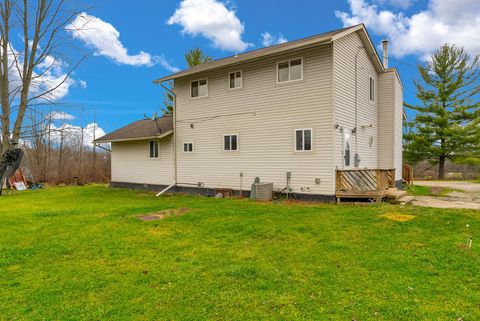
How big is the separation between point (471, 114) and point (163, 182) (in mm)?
25099

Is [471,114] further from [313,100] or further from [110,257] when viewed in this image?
[110,257]

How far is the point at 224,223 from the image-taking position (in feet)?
24.9

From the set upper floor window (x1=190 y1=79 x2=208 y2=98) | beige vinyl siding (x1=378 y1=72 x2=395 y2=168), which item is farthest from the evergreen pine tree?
upper floor window (x1=190 y1=79 x2=208 y2=98)

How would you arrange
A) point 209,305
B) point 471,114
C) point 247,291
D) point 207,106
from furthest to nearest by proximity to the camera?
point 471,114
point 207,106
point 247,291
point 209,305

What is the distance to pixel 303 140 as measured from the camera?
11172 millimetres

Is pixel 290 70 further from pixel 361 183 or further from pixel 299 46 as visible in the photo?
pixel 361 183

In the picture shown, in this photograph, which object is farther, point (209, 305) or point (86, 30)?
point (86, 30)

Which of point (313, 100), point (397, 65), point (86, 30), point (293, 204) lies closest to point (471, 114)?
point (397, 65)

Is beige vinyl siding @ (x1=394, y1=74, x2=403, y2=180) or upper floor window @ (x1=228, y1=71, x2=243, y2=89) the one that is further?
beige vinyl siding @ (x1=394, y1=74, x2=403, y2=180)

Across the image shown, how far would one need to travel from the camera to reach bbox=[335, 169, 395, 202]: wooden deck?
33.0 ft

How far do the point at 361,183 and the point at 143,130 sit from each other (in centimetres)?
1216

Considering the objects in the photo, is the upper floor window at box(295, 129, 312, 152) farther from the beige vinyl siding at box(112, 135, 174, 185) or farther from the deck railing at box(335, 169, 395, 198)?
the beige vinyl siding at box(112, 135, 174, 185)

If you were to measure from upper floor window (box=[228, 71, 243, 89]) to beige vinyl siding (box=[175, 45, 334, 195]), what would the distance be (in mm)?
194

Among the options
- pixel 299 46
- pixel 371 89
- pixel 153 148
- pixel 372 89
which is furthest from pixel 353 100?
pixel 153 148
